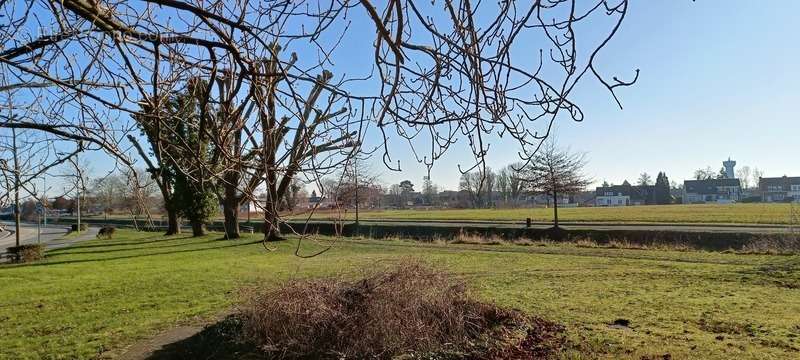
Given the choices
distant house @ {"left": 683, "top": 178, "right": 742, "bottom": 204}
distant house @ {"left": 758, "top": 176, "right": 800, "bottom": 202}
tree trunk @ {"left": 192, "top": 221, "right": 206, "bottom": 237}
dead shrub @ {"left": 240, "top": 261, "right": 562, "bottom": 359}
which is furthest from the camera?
distant house @ {"left": 683, "top": 178, "right": 742, "bottom": 204}

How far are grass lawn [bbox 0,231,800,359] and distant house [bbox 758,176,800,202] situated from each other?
3766 inches

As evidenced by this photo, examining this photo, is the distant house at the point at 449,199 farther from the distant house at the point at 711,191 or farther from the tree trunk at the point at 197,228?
the distant house at the point at 711,191

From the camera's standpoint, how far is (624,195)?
104 m

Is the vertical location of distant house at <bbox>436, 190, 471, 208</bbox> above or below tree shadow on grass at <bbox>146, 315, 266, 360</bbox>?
above

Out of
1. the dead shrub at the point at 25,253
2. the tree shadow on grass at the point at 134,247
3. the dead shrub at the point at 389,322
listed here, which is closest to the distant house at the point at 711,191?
the tree shadow on grass at the point at 134,247

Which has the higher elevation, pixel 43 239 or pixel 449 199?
pixel 449 199

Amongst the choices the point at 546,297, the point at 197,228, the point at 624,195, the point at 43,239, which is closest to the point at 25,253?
the point at 197,228

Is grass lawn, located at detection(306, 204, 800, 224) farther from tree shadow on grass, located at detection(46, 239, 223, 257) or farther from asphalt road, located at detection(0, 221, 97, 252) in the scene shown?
asphalt road, located at detection(0, 221, 97, 252)

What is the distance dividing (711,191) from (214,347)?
111 metres

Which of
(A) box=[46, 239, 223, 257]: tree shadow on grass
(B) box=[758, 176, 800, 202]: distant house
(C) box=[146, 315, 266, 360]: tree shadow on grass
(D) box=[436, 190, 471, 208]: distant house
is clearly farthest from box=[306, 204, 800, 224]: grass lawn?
(B) box=[758, 176, 800, 202]: distant house

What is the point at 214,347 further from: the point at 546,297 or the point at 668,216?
the point at 668,216

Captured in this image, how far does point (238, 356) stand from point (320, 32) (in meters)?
4.35

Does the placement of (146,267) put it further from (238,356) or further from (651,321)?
(651,321)

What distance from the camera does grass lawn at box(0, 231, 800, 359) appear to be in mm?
6016
